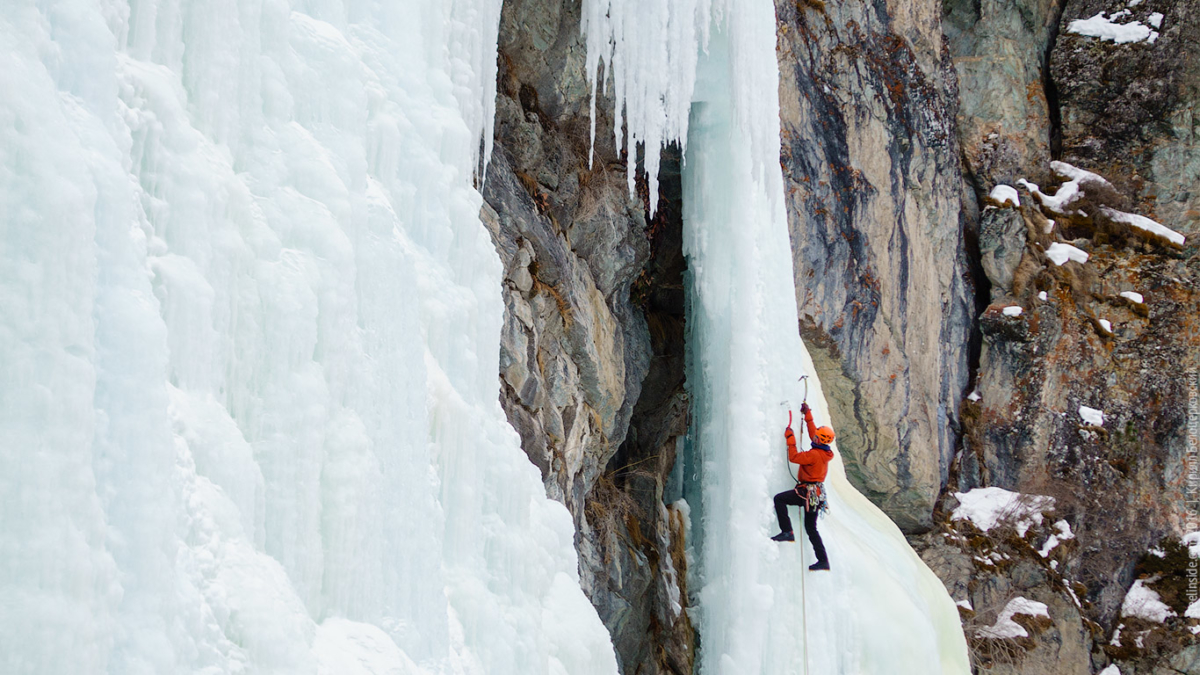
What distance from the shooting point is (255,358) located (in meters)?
2.35

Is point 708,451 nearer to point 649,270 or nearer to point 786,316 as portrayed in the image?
point 786,316

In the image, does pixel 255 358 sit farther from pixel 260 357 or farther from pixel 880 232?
pixel 880 232

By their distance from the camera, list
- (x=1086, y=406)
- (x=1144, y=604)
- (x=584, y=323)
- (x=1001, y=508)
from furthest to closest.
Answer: (x=1086, y=406)
(x=1001, y=508)
(x=1144, y=604)
(x=584, y=323)

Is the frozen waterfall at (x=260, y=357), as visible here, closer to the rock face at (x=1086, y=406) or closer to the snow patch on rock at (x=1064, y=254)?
the rock face at (x=1086, y=406)

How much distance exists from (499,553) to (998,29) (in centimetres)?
1048

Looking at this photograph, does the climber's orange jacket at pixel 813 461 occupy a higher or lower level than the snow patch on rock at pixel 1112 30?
lower

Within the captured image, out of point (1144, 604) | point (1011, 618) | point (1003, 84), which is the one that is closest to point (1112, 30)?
point (1003, 84)

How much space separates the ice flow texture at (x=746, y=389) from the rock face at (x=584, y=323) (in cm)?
38

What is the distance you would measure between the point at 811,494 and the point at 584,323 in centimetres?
179

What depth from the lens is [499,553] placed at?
3.42m

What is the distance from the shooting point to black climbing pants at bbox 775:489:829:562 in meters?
5.68

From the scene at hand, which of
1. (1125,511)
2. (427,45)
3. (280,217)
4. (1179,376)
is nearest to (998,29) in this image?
(1179,376)

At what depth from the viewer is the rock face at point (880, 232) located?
8.67 metres

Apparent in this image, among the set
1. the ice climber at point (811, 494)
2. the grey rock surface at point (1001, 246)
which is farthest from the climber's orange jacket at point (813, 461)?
the grey rock surface at point (1001, 246)
